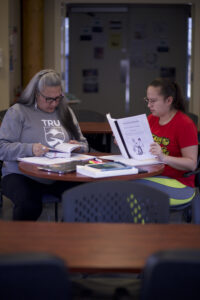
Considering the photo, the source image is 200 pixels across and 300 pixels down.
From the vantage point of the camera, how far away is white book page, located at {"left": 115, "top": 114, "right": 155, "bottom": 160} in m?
3.09

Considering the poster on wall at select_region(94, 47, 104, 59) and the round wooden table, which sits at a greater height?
the poster on wall at select_region(94, 47, 104, 59)

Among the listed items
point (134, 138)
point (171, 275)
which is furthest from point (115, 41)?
point (171, 275)

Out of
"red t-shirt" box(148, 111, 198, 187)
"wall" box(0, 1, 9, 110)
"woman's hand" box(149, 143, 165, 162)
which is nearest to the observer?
"woman's hand" box(149, 143, 165, 162)

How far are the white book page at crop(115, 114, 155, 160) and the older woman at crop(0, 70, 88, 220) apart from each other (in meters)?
0.49

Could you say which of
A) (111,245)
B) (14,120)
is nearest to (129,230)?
(111,245)

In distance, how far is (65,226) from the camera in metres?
1.90

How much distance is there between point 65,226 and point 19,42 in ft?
21.0

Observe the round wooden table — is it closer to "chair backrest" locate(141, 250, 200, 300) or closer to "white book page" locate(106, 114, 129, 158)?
"white book page" locate(106, 114, 129, 158)

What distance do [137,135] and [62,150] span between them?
528 millimetres

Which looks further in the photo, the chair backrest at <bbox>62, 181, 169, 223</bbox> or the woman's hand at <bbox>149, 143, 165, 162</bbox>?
the woman's hand at <bbox>149, 143, 165, 162</bbox>

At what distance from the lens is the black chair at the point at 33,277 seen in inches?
46.8

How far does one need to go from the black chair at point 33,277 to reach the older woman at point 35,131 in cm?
191

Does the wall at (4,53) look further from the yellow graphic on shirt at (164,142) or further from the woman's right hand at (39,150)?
the yellow graphic on shirt at (164,142)

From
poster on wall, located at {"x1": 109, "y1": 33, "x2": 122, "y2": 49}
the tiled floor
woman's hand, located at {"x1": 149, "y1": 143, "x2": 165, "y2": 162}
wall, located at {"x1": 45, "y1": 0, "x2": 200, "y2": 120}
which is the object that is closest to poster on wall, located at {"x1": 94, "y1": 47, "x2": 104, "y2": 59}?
poster on wall, located at {"x1": 109, "y1": 33, "x2": 122, "y2": 49}
